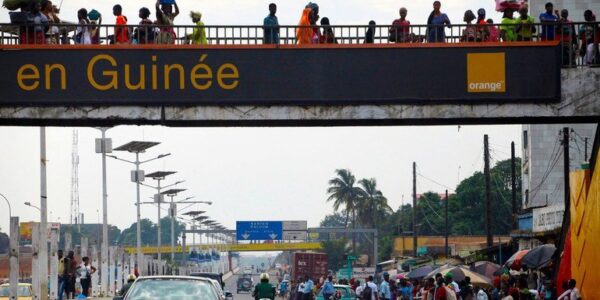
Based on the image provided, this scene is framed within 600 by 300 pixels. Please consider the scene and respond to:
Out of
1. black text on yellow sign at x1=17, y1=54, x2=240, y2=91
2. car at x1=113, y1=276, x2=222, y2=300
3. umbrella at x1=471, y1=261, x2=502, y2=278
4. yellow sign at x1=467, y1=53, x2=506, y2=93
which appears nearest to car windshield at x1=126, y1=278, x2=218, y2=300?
car at x1=113, y1=276, x2=222, y2=300

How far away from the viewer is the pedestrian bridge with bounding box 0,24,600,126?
28.4 meters

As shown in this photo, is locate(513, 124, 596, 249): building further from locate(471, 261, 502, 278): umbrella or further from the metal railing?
the metal railing

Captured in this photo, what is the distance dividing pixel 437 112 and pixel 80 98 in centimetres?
766

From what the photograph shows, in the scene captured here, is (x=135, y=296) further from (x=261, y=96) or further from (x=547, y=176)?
(x=547, y=176)

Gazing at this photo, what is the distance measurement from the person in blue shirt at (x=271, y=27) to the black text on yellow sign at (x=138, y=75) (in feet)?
3.55

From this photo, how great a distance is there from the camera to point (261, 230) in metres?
A: 110

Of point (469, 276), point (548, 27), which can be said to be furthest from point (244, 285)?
point (548, 27)

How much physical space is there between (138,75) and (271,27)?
9.96 feet

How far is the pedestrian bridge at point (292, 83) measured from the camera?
28.4 meters

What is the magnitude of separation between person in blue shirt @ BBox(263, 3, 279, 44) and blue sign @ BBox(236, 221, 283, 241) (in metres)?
80.1

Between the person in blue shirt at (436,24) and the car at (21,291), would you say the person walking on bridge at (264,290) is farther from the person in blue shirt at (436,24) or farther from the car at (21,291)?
the car at (21,291)

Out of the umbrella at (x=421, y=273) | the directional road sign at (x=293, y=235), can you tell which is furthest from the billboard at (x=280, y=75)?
the directional road sign at (x=293, y=235)

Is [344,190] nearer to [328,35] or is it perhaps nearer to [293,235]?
[293,235]

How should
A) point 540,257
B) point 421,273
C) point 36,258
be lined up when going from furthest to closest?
point 421,273, point 540,257, point 36,258
